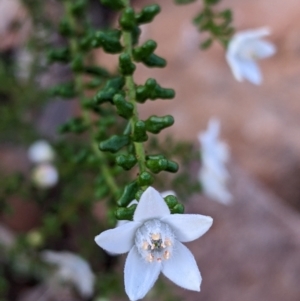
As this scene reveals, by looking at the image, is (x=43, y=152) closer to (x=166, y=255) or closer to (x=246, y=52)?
(x=246, y=52)

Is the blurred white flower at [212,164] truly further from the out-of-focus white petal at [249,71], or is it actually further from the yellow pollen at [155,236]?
the yellow pollen at [155,236]

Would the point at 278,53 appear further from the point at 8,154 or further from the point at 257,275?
the point at 8,154

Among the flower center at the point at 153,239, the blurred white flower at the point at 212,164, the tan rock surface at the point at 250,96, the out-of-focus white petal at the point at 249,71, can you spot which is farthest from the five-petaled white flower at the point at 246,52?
the tan rock surface at the point at 250,96

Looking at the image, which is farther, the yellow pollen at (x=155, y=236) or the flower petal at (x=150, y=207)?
the yellow pollen at (x=155, y=236)

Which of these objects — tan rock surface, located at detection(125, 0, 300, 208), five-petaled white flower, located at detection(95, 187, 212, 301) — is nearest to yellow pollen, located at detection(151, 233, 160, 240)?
five-petaled white flower, located at detection(95, 187, 212, 301)

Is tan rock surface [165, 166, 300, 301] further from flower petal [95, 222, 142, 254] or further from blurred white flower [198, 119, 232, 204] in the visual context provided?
flower petal [95, 222, 142, 254]

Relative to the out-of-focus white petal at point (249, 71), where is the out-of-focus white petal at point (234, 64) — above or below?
below

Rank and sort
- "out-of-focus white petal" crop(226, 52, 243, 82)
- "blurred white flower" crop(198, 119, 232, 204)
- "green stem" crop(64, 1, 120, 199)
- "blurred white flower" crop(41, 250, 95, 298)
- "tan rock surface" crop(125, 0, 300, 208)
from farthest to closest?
1. "tan rock surface" crop(125, 0, 300, 208)
2. "blurred white flower" crop(41, 250, 95, 298)
3. "blurred white flower" crop(198, 119, 232, 204)
4. "out-of-focus white petal" crop(226, 52, 243, 82)
5. "green stem" crop(64, 1, 120, 199)
